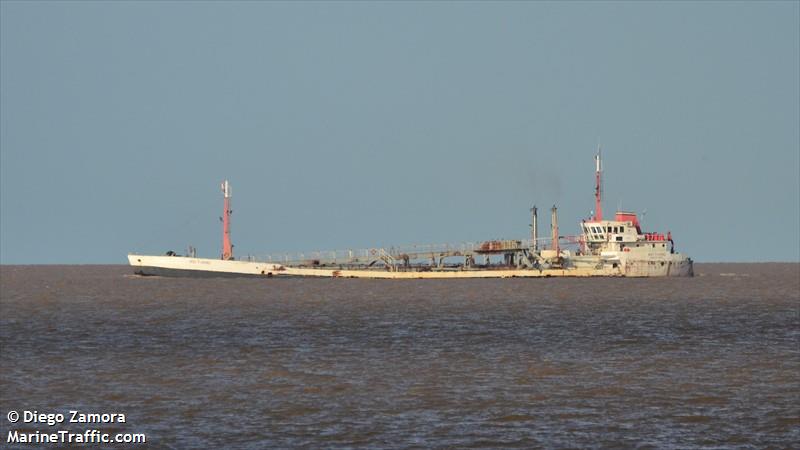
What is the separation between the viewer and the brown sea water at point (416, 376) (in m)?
30.2

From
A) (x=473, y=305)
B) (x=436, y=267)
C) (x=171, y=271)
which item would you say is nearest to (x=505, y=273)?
(x=436, y=267)

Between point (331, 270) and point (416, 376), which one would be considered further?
point (331, 270)

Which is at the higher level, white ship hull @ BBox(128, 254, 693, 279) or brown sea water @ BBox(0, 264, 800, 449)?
white ship hull @ BBox(128, 254, 693, 279)

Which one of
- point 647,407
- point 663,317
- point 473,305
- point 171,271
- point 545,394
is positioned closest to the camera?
point 647,407

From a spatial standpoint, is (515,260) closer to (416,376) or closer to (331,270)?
(331,270)

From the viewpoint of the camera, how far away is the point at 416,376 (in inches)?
1607

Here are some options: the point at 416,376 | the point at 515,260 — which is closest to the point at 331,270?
the point at 515,260

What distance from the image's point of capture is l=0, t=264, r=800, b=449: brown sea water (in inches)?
1190

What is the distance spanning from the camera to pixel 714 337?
57.2 meters

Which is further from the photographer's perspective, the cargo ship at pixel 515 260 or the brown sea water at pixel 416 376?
the cargo ship at pixel 515 260

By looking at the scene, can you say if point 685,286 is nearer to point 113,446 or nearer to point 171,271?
point 171,271

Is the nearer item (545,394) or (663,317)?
(545,394)

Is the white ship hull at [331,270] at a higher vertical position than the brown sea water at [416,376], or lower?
higher

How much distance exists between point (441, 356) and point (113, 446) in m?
20.9
